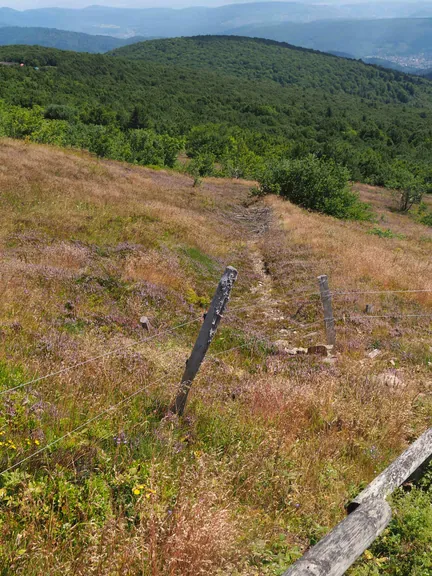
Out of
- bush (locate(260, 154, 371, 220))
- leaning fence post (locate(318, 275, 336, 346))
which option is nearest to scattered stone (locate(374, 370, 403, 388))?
leaning fence post (locate(318, 275, 336, 346))

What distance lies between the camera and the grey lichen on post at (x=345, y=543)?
10.0 feet

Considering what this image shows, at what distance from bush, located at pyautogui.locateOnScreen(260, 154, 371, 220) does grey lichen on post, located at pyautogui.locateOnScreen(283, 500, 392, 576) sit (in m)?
32.2

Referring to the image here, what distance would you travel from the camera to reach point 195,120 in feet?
363

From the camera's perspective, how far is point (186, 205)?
2673 cm

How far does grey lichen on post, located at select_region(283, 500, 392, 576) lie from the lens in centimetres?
306

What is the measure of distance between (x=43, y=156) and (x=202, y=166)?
33982mm

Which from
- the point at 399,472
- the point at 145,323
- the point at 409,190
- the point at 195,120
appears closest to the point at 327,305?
the point at 145,323

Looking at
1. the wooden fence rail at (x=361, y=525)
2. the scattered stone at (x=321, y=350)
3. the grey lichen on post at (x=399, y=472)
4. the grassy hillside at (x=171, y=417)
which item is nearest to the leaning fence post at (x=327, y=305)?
the scattered stone at (x=321, y=350)

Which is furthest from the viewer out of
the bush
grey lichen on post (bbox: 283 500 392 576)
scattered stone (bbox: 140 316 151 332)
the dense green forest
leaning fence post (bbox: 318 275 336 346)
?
the dense green forest

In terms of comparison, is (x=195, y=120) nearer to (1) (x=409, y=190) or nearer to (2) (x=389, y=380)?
(1) (x=409, y=190)

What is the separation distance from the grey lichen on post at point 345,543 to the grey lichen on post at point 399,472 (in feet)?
0.71

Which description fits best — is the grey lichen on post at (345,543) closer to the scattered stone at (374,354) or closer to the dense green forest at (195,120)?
the scattered stone at (374,354)

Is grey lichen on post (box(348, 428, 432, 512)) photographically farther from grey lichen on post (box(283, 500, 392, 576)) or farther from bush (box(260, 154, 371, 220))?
bush (box(260, 154, 371, 220))

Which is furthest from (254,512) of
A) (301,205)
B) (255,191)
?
(255,191)
